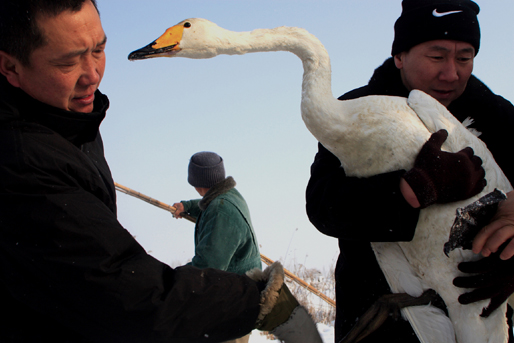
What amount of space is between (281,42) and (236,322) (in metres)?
1.57

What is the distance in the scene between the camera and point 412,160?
1.85 meters

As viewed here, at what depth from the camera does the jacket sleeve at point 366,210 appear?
1.73 meters

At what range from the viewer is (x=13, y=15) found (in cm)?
119

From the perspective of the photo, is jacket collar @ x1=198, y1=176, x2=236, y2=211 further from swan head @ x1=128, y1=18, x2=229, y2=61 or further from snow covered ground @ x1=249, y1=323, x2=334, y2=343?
snow covered ground @ x1=249, y1=323, x2=334, y2=343

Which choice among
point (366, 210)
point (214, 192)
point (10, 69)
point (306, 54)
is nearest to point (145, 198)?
point (214, 192)

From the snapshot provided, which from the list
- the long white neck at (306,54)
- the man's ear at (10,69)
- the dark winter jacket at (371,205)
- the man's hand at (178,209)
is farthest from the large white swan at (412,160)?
the man's hand at (178,209)

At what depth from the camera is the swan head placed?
2215 mm

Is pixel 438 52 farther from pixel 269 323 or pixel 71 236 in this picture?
pixel 71 236

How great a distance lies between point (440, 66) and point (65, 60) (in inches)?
66.8

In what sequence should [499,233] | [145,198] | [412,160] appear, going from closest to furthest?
[499,233]
[412,160]
[145,198]

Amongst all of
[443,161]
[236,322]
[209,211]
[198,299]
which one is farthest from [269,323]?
[209,211]

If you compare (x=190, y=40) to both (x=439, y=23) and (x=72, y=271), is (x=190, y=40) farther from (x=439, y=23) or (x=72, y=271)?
(x=72, y=271)

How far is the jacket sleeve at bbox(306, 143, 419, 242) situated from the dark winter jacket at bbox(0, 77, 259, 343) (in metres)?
0.70

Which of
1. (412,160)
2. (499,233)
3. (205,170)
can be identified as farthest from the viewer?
(205,170)
